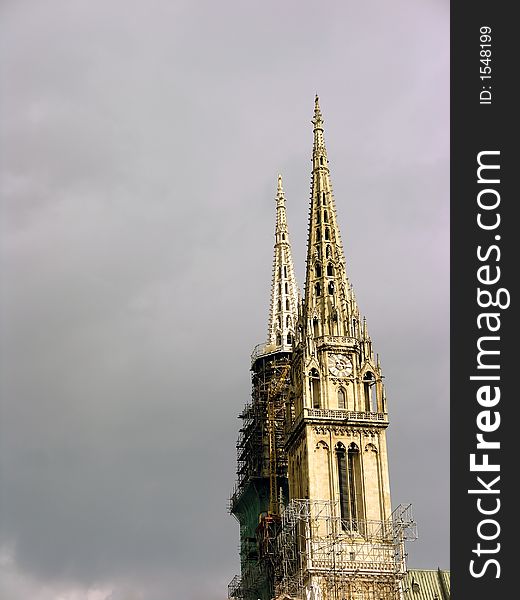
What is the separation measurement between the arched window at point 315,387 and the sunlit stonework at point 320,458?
0.08 metres

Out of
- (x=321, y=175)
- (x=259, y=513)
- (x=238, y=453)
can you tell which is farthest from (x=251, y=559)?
(x=321, y=175)

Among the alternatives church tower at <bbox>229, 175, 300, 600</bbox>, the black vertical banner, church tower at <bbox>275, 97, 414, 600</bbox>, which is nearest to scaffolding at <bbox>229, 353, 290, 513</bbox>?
church tower at <bbox>229, 175, 300, 600</bbox>

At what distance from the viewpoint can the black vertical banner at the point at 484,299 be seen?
5106cm

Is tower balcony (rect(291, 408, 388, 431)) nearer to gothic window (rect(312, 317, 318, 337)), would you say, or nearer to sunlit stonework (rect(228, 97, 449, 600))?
sunlit stonework (rect(228, 97, 449, 600))

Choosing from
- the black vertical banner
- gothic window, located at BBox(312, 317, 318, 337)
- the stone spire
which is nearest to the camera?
the black vertical banner

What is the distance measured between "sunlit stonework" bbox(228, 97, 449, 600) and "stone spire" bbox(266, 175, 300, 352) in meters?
0.30

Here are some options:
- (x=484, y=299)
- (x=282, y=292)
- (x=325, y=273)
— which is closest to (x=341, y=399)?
(x=325, y=273)

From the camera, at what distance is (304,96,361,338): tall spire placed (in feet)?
329

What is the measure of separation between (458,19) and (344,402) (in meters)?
46.4

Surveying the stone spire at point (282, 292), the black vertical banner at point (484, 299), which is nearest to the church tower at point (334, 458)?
the stone spire at point (282, 292)

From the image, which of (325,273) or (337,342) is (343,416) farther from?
(325,273)

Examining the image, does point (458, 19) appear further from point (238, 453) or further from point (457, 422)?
point (238, 453)

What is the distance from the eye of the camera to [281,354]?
113250 mm

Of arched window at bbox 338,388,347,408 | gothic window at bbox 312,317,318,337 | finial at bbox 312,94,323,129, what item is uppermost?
finial at bbox 312,94,323,129
